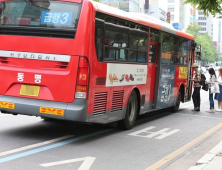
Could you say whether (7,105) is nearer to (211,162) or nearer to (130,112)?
(130,112)

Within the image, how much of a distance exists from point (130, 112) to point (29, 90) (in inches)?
127

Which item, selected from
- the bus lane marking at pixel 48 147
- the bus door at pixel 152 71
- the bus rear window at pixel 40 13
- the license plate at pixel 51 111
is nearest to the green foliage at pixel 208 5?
the bus door at pixel 152 71

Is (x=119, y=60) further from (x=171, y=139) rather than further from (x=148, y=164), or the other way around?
(x=148, y=164)

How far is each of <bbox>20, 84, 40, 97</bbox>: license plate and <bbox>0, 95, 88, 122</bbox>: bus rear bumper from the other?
0.12 metres

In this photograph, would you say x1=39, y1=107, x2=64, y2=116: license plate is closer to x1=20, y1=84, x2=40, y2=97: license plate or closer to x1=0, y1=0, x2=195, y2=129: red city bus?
x1=0, y1=0, x2=195, y2=129: red city bus

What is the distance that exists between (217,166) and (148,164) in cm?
112

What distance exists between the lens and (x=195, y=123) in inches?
508

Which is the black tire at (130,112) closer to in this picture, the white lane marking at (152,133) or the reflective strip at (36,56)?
the white lane marking at (152,133)

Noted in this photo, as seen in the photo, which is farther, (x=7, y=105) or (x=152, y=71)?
(x=152, y=71)

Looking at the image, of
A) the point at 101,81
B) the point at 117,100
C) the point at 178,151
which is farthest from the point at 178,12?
the point at 178,151

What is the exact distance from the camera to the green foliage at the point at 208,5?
9.60 meters

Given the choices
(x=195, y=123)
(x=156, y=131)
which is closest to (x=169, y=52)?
(x=195, y=123)

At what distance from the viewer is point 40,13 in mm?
8531

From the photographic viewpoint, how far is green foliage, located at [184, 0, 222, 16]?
9604mm
